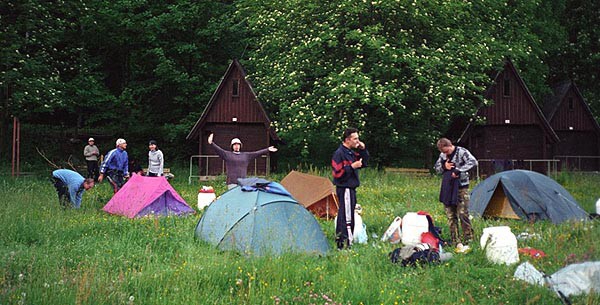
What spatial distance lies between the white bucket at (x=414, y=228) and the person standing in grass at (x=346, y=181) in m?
1.04

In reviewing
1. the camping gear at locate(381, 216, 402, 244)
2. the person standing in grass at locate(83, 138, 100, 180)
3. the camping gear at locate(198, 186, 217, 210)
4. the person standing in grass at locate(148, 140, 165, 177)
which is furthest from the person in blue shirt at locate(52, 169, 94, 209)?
the person standing in grass at locate(83, 138, 100, 180)

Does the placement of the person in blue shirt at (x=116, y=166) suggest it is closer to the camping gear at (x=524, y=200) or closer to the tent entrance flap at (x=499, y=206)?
the camping gear at (x=524, y=200)

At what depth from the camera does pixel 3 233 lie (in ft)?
29.5

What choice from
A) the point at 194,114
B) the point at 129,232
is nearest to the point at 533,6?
the point at 194,114

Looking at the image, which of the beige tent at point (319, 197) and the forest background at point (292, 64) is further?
the forest background at point (292, 64)

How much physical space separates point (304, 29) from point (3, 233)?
16.8 metres

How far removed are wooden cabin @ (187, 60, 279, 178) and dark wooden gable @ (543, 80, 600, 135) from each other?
16.6m

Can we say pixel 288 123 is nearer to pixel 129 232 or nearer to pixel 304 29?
pixel 304 29

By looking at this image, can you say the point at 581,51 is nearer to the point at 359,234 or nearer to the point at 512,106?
the point at 512,106

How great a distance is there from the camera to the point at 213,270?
23.0ft

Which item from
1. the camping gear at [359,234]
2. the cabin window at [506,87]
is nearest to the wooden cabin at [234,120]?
the cabin window at [506,87]

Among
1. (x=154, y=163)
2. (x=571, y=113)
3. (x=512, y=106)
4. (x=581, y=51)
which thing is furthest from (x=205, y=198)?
(x=581, y=51)

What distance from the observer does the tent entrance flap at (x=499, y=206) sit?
41.2 feet

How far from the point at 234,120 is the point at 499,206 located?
17822mm
